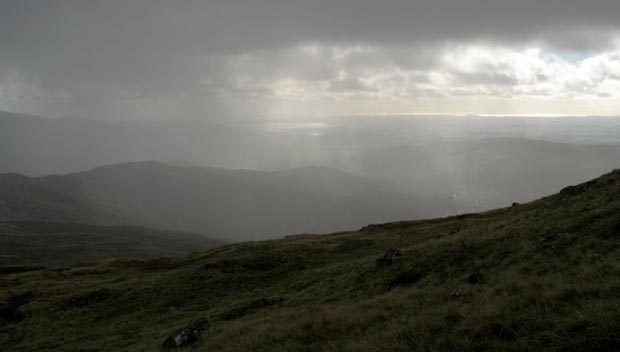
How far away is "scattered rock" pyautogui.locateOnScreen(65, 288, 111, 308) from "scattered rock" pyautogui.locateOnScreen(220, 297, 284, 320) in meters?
22.3

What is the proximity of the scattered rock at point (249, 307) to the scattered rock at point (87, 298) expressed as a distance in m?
22.3

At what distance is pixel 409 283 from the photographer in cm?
2105

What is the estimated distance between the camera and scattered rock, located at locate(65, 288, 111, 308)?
1508 inches

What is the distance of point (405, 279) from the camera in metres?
22.1

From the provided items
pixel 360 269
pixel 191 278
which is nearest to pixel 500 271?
pixel 360 269

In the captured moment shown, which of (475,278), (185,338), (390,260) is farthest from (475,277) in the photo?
(185,338)

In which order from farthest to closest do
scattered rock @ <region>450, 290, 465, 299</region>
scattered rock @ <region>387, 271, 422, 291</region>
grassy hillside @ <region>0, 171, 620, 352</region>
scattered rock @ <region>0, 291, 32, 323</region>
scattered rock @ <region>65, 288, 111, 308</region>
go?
scattered rock @ <region>65, 288, 111, 308</region>
scattered rock @ <region>0, 291, 32, 323</region>
scattered rock @ <region>387, 271, 422, 291</region>
scattered rock @ <region>450, 290, 465, 299</region>
grassy hillside @ <region>0, 171, 620, 352</region>

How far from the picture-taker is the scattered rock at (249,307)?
80.9 feet

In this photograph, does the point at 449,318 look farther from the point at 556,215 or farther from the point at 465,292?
the point at 556,215

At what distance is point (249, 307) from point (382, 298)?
1319 cm

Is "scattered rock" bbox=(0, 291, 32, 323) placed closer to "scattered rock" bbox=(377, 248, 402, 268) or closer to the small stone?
"scattered rock" bbox=(377, 248, 402, 268)

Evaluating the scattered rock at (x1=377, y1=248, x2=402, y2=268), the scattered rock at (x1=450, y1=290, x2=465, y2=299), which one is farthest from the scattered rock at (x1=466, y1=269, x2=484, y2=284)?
the scattered rock at (x1=377, y1=248, x2=402, y2=268)

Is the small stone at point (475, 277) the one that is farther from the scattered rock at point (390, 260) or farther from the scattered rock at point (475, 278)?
the scattered rock at point (390, 260)

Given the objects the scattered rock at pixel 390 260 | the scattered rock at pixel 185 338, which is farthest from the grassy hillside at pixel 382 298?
the scattered rock at pixel 185 338
